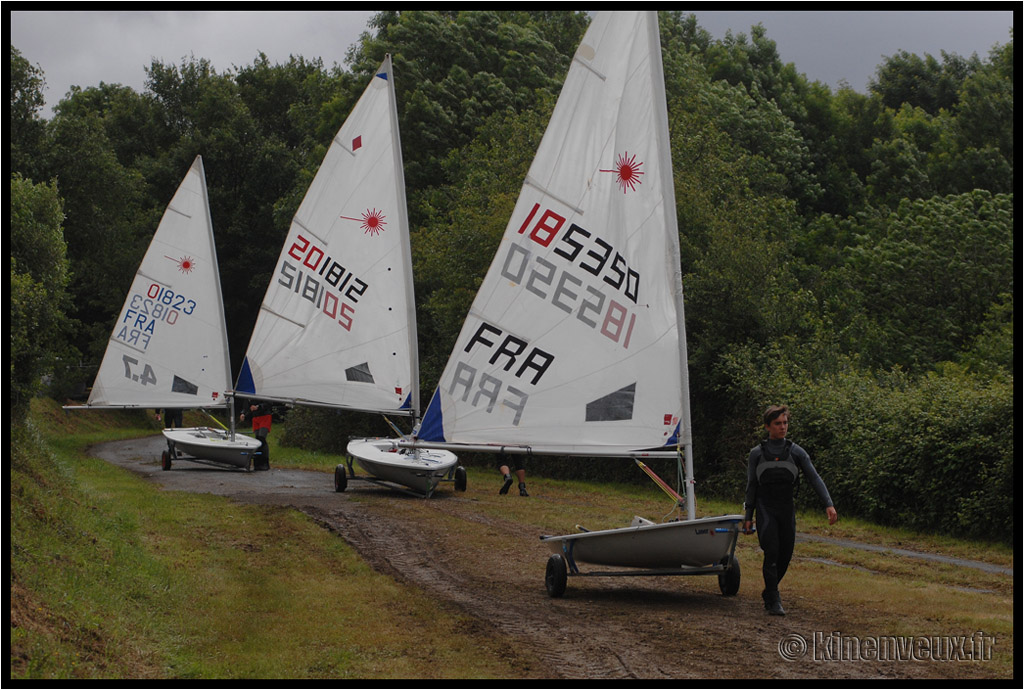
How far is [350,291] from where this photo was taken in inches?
802

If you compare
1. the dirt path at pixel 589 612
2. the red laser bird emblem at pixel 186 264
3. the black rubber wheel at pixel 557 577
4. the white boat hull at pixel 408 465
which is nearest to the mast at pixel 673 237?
the dirt path at pixel 589 612

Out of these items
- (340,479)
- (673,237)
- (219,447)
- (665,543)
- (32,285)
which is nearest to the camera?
(665,543)

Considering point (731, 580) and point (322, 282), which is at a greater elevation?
point (322, 282)

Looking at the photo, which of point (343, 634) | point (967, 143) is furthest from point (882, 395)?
point (967, 143)

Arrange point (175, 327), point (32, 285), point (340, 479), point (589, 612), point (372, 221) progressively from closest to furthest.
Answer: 1. point (589, 612)
2. point (340, 479)
3. point (372, 221)
4. point (32, 285)
5. point (175, 327)

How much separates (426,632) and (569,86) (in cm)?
591

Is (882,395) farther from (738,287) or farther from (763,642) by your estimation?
(763,642)

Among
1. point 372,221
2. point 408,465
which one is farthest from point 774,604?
point 372,221

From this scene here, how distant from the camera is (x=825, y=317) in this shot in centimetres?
2680

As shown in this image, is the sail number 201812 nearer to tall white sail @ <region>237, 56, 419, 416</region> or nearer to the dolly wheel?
tall white sail @ <region>237, 56, 419, 416</region>

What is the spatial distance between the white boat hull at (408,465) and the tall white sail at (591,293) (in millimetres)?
6580

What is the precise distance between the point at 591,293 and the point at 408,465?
8.10 metres

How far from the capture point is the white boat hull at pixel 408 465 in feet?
59.0

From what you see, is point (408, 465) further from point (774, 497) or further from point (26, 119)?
point (26, 119)
